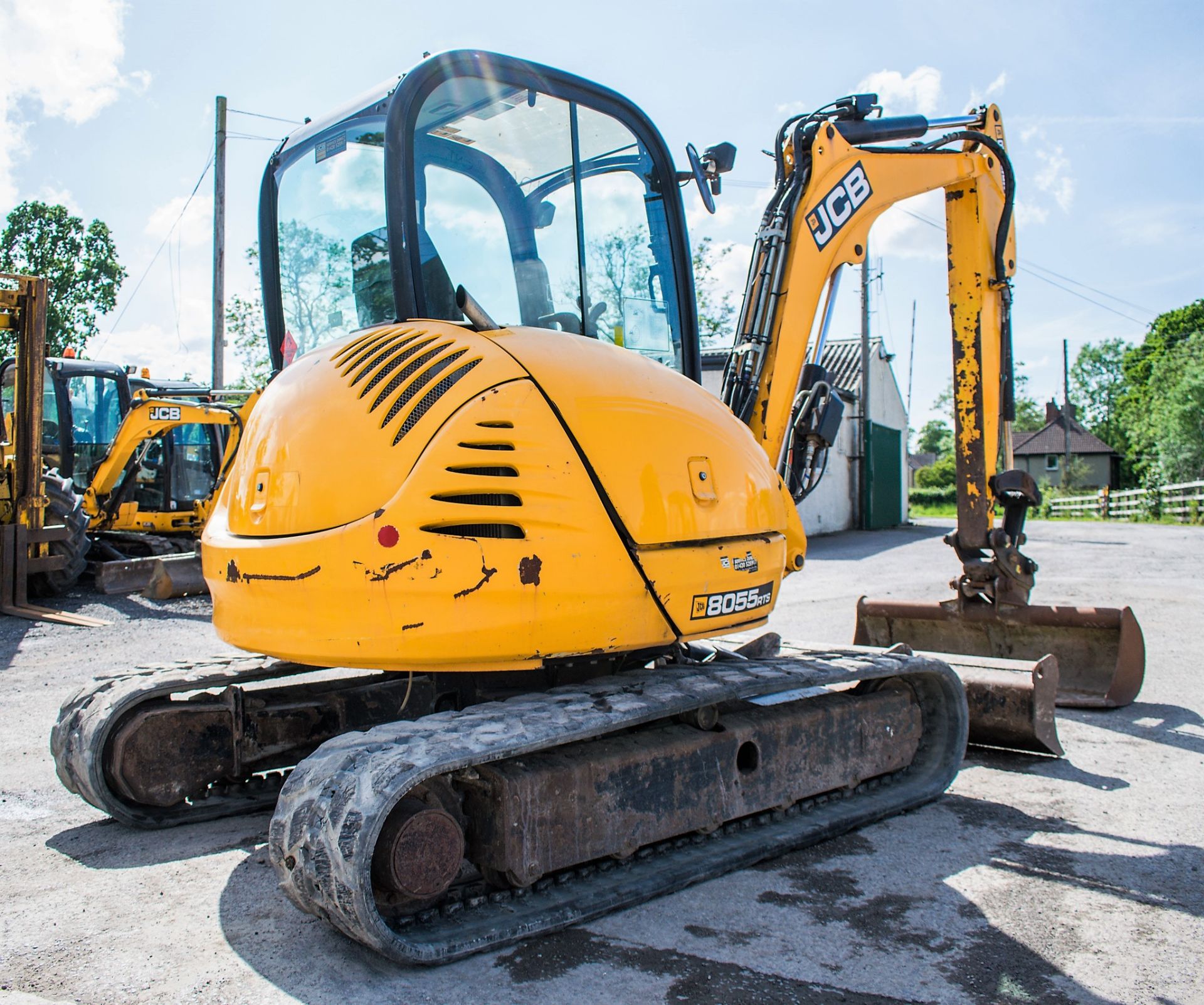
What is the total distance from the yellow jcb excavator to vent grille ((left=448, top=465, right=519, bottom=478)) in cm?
2

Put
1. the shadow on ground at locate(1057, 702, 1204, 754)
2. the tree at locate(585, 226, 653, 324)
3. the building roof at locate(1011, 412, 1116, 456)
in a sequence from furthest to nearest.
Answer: the building roof at locate(1011, 412, 1116, 456), the shadow on ground at locate(1057, 702, 1204, 754), the tree at locate(585, 226, 653, 324)

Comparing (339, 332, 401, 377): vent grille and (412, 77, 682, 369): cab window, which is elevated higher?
(412, 77, 682, 369): cab window

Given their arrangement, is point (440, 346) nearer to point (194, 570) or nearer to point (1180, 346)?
point (194, 570)

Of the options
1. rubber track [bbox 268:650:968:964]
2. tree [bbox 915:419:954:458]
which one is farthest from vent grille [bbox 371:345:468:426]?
tree [bbox 915:419:954:458]

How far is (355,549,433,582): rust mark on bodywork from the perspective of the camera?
282 cm

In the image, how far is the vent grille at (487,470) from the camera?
287 cm

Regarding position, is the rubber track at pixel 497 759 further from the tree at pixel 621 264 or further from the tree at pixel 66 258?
the tree at pixel 66 258

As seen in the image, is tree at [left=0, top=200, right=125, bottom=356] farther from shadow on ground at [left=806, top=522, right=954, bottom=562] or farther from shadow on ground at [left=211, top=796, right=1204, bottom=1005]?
shadow on ground at [left=211, top=796, right=1204, bottom=1005]

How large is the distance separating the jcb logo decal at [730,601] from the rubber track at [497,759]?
24 cm

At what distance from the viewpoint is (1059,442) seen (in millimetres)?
71188

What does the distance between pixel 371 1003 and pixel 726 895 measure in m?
1.16

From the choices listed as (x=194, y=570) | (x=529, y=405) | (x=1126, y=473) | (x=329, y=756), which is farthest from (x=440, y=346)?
(x=1126, y=473)

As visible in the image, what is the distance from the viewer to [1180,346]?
179 ft

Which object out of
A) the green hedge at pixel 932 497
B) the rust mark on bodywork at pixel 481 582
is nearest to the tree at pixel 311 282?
the rust mark on bodywork at pixel 481 582
